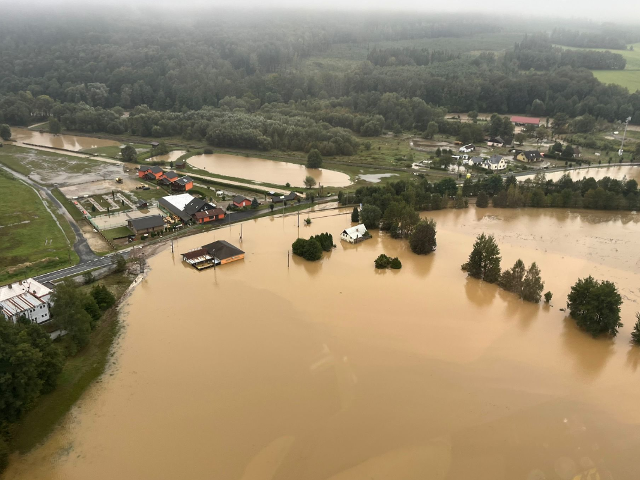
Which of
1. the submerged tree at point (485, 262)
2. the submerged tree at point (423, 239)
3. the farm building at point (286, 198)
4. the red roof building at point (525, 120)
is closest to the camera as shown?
the submerged tree at point (485, 262)

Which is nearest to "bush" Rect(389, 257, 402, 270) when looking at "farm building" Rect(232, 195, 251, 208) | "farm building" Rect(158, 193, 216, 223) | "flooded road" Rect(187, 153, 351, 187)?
"farm building" Rect(158, 193, 216, 223)

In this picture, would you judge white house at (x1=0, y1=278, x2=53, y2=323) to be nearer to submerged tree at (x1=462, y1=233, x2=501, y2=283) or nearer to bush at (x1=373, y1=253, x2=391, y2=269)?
bush at (x1=373, y1=253, x2=391, y2=269)

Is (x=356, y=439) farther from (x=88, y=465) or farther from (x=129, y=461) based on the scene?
(x=88, y=465)

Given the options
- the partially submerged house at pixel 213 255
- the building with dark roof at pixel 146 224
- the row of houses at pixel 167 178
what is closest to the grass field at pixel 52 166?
the row of houses at pixel 167 178

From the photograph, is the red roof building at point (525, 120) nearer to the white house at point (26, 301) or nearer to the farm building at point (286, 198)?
the farm building at point (286, 198)

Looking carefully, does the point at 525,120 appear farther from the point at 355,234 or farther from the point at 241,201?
the point at 355,234

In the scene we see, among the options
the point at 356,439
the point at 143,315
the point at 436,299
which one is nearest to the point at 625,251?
the point at 436,299
